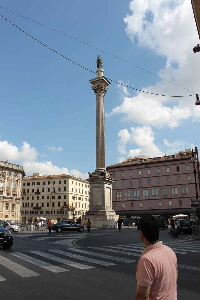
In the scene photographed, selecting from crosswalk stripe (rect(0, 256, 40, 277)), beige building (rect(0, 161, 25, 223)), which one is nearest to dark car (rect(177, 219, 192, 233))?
crosswalk stripe (rect(0, 256, 40, 277))

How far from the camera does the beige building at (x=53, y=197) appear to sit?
103 metres

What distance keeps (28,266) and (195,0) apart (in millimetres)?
12226

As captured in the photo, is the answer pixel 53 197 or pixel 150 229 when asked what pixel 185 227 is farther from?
pixel 53 197

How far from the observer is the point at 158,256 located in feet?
8.86

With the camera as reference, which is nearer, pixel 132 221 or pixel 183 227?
pixel 183 227

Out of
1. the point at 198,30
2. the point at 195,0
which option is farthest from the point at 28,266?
the point at 198,30

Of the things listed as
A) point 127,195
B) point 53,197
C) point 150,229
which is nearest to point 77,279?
point 150,229

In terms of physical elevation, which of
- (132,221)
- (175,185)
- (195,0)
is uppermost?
(195,0)

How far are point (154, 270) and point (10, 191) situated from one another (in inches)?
3152

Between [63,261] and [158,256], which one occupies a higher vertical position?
[158,256]

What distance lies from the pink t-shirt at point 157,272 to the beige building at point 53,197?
99.1 metres

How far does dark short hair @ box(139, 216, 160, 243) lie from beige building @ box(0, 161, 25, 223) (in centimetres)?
7575

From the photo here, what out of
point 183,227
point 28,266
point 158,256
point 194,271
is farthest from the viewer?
point 183,227

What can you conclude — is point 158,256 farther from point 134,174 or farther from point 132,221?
point 134,174
